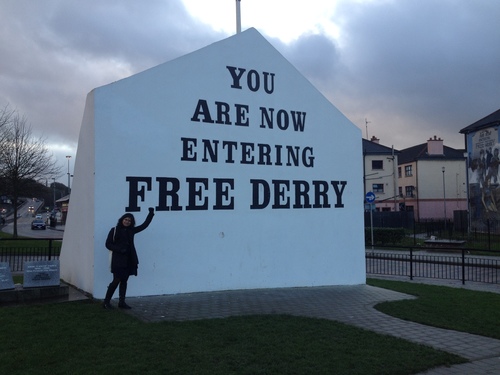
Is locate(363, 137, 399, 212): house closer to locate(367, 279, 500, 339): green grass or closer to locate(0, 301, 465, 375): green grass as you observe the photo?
locate(367, 279, 500, 339): green grass

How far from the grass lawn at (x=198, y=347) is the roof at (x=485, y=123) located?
31943 mm

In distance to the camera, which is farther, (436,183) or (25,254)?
(436,183)

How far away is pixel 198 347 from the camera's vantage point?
581cm

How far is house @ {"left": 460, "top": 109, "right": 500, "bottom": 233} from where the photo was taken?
33.9 metres

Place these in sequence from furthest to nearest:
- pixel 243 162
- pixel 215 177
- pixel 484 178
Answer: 1. pixel 484 178
2. pixel 243 162
3. pixel 215 177

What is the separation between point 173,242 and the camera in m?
10.1

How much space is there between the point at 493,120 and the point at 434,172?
77.8 feet

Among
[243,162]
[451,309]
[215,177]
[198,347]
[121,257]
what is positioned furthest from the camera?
[243,162]

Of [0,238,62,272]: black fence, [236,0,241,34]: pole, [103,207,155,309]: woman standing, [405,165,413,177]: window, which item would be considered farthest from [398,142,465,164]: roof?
[103,207,155,309]: woman standing

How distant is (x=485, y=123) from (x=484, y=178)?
13.6 feet

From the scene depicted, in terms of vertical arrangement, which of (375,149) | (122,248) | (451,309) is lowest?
(451,309)

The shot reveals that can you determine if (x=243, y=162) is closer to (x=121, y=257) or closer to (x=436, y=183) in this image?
(x=121, y=257)

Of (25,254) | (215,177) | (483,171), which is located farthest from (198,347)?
(483,171)

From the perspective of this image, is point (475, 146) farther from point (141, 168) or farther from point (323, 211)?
point (141, 168)
